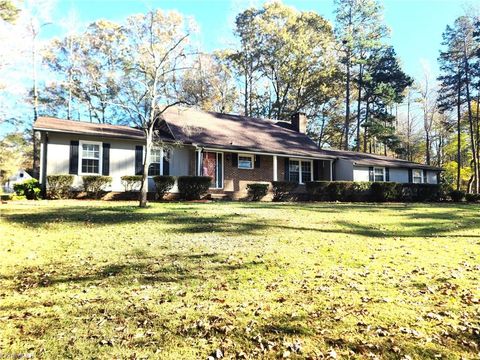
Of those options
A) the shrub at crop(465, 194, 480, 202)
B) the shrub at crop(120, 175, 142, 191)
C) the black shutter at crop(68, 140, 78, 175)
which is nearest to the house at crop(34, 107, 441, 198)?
the black shutter at crop(68, 140, 78, 175)

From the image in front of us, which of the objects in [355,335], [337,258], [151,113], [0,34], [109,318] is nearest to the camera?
[355,335]

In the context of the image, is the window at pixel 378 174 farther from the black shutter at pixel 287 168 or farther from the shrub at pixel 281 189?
the shrub at pixel 281 189

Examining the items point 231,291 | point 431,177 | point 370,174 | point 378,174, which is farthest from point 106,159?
point 431,177

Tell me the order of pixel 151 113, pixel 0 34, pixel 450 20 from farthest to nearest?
pixel 450 20
pixel 0 34
pixel 151 113

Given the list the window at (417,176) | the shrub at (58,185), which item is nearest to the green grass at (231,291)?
the shrub at (58,185)

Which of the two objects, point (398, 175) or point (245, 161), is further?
point (398, 175)

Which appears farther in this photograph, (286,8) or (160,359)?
(286,8)

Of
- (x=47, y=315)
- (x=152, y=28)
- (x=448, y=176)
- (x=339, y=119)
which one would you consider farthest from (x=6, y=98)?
(x=448, y=176)

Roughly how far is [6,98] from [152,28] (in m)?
7.94

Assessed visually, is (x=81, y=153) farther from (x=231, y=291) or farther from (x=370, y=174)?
(x=370, y=174)

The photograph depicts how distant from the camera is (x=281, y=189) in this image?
1898 centimetres

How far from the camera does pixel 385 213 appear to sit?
12.6 meters

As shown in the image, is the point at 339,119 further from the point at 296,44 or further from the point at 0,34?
the point at 0,34

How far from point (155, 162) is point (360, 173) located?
1296 cm
